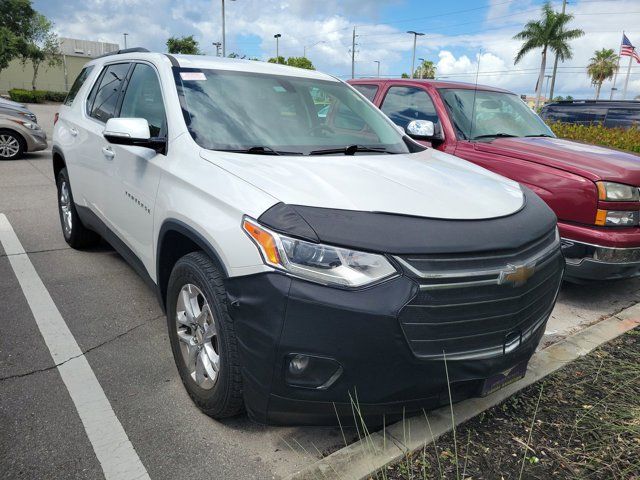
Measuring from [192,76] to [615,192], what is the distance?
3.24 m

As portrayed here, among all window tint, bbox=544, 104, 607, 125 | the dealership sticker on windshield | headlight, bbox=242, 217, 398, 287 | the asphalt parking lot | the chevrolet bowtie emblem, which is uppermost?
the dealership sticker on windshield

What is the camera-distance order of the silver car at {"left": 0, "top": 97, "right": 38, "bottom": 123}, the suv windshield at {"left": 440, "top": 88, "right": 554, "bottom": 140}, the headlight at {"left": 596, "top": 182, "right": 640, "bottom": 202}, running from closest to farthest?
the headlight at {"left": 596, "top": 182, "right": 640, "bottom": 202} < the suv windshield at {"left": 440, "top": 88, "right": 554, "bottom": 140} < the silver car at {"left": 0, "top": 97, "right": 38, "bottom": 123}

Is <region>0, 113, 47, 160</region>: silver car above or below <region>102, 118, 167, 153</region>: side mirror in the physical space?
below

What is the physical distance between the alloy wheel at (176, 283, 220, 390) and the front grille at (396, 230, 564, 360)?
36.8 inches

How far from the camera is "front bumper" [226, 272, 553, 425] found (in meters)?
1.94

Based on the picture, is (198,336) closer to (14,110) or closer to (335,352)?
(335,352)

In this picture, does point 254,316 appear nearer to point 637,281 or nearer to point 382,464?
point 382,464

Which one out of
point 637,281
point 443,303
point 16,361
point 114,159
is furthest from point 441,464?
point 637,281

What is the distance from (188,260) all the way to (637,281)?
4653 mm

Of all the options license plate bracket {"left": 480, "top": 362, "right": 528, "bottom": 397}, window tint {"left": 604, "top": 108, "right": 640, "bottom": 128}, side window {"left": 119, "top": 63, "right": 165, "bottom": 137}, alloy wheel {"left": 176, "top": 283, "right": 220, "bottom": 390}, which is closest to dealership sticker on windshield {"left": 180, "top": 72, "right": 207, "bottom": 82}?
side window {"left": 119, "top": 63, "right": 165, "bottom": 137}

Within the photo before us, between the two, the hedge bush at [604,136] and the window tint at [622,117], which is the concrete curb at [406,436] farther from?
the window tint at [622,117]

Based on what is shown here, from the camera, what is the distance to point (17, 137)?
10.8 metres

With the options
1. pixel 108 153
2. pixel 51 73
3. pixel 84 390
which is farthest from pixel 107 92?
pixel 51 73

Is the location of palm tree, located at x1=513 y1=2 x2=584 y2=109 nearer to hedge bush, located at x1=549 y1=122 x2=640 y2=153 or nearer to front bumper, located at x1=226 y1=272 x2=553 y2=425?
hedge bush, located at x1=549 y1=122 x2=640 y2=153
